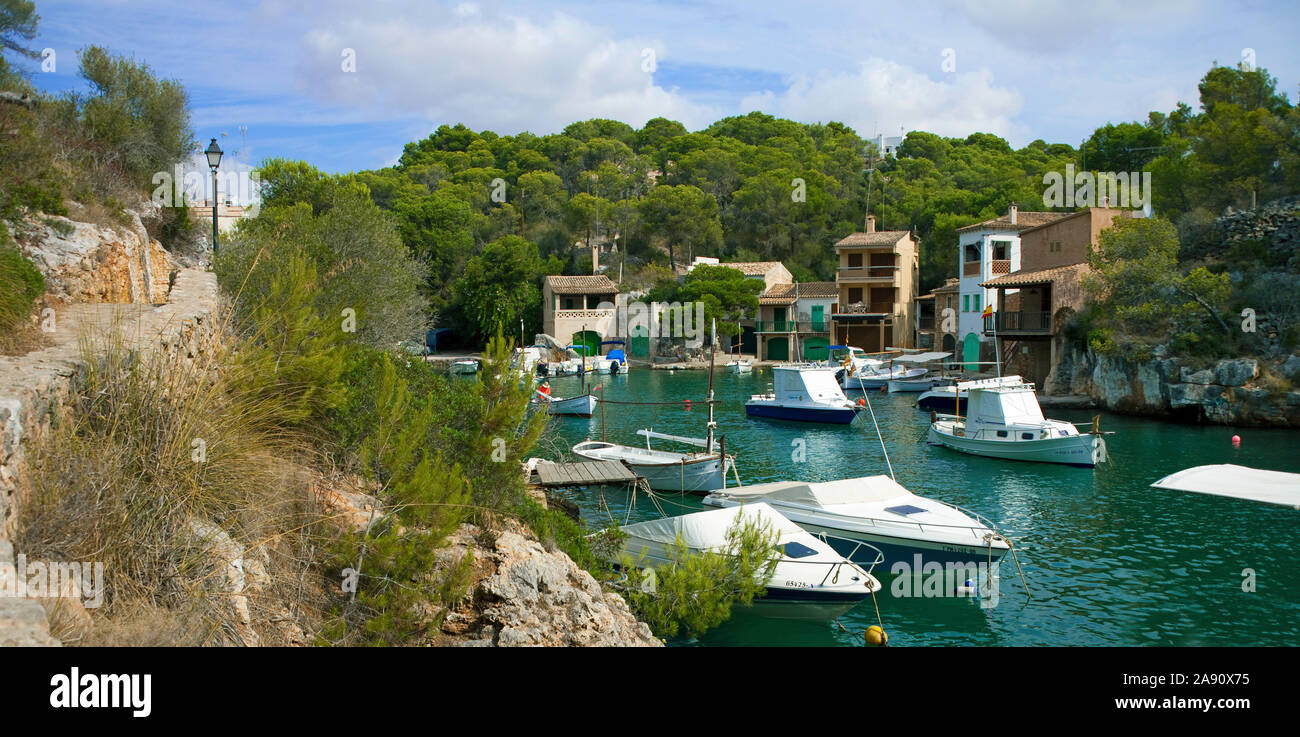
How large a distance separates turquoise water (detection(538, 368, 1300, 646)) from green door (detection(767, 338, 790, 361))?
31.0 meters

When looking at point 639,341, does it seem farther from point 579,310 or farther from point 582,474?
point 582,474

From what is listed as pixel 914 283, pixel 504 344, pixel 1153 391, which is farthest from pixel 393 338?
pixel 914 283

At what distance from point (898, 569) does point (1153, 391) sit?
26.4 meters

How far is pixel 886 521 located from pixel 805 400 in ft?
70.7

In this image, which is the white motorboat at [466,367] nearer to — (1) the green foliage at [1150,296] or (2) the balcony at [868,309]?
(2) the balcony at [868,309]

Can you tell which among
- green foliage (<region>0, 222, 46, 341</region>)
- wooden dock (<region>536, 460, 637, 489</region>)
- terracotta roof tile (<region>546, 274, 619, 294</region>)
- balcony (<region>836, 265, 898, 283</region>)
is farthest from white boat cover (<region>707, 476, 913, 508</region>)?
terracotta roof tile (<region>546, 274, 619, 294</region>)

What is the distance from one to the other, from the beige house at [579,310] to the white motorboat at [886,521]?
50.4 meters

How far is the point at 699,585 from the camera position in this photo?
12047 millimetres

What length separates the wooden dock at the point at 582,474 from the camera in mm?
19766

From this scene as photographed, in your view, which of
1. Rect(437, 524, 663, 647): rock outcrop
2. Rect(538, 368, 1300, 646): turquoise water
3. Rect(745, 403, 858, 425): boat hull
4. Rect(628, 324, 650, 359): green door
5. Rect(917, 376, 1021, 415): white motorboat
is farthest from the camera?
Rect(628, 324, 650, 359): green door

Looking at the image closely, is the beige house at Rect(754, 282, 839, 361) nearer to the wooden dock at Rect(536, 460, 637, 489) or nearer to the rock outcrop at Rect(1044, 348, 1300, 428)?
the rock outcrop at Rect(1044, 348, 1300, 428)

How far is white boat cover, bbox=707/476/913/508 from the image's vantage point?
17391mm
